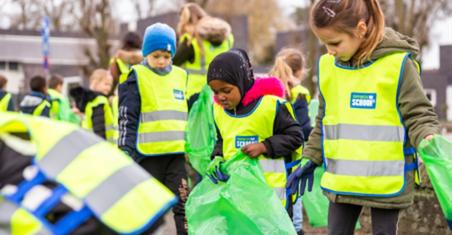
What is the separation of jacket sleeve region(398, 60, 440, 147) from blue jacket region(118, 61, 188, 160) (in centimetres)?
255

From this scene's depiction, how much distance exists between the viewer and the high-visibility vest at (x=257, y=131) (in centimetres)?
529

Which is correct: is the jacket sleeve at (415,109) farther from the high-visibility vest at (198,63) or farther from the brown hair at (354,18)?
the high-visibility vest at (198,63)

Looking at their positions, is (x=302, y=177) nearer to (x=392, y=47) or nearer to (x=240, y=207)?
(x=240, y=207)

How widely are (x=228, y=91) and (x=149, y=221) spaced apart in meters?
3.00

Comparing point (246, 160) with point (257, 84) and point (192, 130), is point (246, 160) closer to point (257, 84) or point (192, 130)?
point (257, 84)

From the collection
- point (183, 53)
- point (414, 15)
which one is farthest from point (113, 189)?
point (414, 15)

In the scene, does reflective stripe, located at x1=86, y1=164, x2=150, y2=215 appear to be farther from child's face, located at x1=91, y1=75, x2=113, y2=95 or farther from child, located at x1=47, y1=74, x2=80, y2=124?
child, located at x1=47, y1=74, x2=80, y2=124

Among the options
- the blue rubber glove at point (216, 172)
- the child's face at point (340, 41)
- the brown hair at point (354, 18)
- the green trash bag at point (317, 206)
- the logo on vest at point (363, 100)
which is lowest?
the green trash bag at point (317, 206)

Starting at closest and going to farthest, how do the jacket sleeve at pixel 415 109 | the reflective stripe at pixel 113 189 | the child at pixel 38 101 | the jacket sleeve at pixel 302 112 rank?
the reflective stripe at pixel 113 189 < the jacket sleeve at pixel 415 109 < the jacket sleeve at pixel 302 112 < the child at pixel 38 101

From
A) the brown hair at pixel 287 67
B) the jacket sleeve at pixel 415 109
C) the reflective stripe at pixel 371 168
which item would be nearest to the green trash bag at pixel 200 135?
the brown hair at pixel 287 67

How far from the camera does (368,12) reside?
14.1 feet

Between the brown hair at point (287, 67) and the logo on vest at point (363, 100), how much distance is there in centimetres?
242

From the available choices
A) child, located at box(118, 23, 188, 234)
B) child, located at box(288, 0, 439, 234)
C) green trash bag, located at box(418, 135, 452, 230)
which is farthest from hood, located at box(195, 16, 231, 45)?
green trash bag, located at box(418, 135, 452, 230)

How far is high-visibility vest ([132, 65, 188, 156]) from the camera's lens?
249 inches
